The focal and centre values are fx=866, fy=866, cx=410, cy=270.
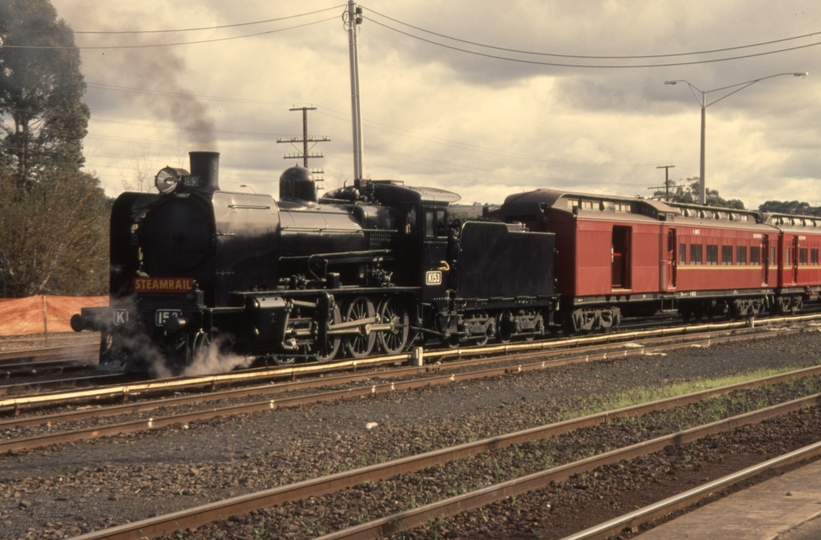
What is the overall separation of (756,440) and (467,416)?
3.29m

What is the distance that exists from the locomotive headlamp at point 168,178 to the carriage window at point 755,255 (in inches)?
791

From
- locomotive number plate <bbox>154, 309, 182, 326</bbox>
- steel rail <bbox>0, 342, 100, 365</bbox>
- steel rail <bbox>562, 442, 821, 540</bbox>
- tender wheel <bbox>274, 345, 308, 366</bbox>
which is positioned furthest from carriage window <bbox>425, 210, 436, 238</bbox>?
steel rail <bbox>562, 442, 821, 540</bbox>

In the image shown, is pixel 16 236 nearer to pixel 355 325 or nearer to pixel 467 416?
pixel 355 325

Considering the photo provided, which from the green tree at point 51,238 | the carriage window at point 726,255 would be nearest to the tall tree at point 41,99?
the green tree at point 51,238

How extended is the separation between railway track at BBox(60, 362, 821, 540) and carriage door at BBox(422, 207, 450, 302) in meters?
6.24

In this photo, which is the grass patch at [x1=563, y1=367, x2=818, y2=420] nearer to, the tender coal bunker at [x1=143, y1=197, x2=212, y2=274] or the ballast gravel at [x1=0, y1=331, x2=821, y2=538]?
the ballast gravel at [x1=0, y1=331, x2=821, y2=538]

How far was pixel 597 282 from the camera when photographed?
67.3ft

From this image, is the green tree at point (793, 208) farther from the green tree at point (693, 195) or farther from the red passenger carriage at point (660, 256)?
the red passenger carriage at point (660, 256)

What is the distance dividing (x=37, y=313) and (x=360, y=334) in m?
12.3

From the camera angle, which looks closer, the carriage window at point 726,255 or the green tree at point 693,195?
the carriage window at point 726,255

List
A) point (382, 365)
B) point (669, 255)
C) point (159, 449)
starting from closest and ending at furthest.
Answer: point (159, 449)
point (382, 365)
point (669, 255)

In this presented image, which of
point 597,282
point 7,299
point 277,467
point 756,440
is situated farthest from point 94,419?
point 7,299

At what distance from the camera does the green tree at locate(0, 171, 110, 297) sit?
82.4 ft

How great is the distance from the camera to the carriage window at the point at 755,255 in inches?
1079
